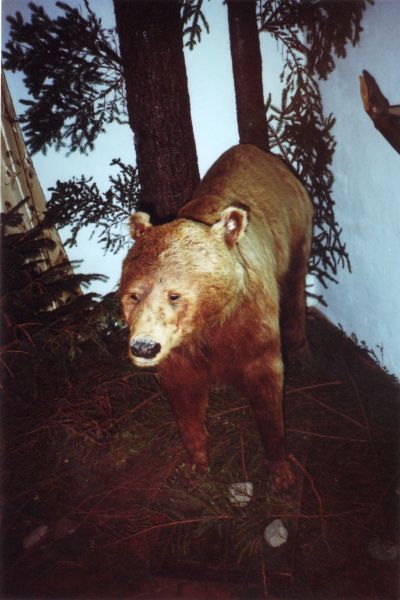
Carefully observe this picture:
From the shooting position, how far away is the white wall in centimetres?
361

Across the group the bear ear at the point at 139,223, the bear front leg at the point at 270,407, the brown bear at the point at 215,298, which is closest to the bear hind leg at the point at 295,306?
the brown bear at the point at 215,298

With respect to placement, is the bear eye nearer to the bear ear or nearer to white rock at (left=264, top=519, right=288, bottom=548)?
the bear ear

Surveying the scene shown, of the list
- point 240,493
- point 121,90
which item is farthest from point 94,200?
point 240,493

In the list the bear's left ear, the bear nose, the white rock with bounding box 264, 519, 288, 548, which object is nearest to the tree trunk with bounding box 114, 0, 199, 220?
the bear's left ear

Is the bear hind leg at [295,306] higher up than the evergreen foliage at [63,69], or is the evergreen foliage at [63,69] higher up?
the evergreen foliage at [63,69]

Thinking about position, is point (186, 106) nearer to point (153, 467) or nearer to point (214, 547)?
point (153, 467)

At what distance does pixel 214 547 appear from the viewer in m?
2.75

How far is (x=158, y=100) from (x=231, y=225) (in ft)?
7.19

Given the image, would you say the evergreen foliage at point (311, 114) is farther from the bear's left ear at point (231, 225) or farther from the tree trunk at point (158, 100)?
the bear's left ear at point (231, 225)

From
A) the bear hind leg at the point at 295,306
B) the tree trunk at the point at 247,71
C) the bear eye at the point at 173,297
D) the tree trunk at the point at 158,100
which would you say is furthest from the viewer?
the tree trunk at the point at 247,71

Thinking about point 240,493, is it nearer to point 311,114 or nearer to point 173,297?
point 173,297

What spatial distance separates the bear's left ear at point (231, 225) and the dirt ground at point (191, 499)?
5.69ft

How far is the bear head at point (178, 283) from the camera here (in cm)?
221

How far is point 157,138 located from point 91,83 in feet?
3.71
